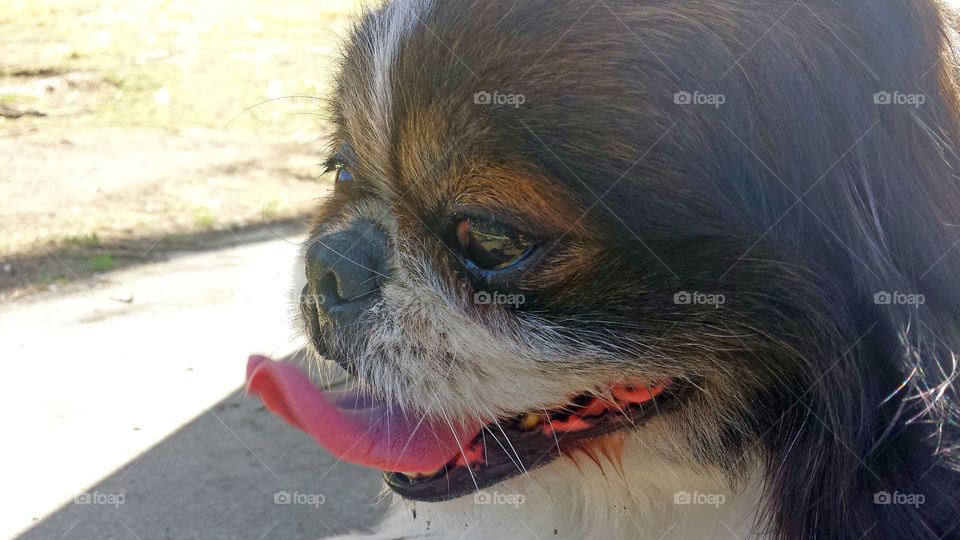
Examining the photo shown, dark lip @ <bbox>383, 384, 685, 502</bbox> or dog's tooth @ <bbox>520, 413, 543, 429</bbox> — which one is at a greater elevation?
dog's tooth @ <bbox>520, 413, 543, 429</bbox>

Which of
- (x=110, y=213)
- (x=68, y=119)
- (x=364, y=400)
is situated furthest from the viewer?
(x=68, y=119)

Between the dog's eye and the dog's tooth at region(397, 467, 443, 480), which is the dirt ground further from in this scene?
the dog's tooth at region(397, 467, 443, 480)

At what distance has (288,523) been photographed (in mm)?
3504

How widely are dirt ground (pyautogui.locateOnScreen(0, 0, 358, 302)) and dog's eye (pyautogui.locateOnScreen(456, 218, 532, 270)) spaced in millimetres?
1095

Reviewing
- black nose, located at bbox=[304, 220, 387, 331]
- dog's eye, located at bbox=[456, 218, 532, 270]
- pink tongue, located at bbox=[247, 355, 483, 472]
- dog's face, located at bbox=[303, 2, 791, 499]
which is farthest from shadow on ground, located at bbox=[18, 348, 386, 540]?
dog's eye, located at bbox=[456, 218, 532, 270]

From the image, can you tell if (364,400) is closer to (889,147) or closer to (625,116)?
(625,116)

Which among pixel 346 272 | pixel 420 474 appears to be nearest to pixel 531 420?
pixel 420 474

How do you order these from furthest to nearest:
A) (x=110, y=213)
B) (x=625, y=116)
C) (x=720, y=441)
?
(x=110, y=213)
(x=720, y=441)
(x=625, y=116)

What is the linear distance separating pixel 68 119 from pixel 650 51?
670 centimetres

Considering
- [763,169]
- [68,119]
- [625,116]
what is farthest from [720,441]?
[68,119]

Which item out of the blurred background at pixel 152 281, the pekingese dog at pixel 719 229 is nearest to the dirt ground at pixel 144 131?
the blurred background at pixel 152 281

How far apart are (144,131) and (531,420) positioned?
6040mm

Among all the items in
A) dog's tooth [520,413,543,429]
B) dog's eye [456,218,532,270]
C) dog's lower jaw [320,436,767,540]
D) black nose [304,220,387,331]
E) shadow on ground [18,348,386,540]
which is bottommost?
shadow on ground [18,348,386,540]

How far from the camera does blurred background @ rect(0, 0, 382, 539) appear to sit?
3543mm
